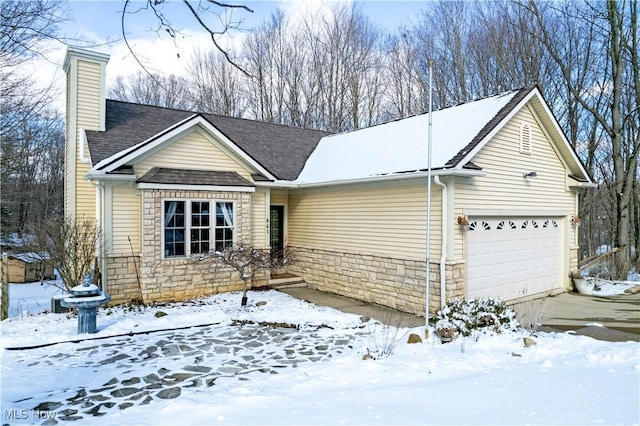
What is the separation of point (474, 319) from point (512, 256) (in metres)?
4.14

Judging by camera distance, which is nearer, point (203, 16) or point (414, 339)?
point (203, 16)

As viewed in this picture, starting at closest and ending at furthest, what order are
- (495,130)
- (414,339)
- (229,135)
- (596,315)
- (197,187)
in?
(414,339) → (596,315) → (495,130) → (197,187) → (229,135)

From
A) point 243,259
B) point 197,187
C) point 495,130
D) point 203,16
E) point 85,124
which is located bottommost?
point 243,259

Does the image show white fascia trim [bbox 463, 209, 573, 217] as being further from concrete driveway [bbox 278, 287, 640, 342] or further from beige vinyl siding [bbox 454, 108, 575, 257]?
concrete driveway [bbox 278, 287, 640, 342]

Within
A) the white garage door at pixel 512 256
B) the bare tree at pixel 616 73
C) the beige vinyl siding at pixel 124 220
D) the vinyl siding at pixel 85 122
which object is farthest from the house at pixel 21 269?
the bare tree at pixel 616 73

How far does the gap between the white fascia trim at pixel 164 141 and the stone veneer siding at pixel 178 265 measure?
2.87 ft

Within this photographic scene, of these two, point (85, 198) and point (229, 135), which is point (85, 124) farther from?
point (229, 135)

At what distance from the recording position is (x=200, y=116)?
10.6m

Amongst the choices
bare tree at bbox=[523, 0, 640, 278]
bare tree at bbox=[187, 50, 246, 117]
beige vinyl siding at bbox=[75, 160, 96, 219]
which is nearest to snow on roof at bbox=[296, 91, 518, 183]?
beige vinyl siding at bbox=[75, 160, 96, 219]

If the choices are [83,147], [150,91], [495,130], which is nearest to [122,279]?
[83,147]

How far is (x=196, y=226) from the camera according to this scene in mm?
10383

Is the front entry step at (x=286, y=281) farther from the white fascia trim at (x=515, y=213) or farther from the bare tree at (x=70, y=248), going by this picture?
the white fascia trim at (x=515, y=213)

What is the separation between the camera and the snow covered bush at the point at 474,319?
674cm

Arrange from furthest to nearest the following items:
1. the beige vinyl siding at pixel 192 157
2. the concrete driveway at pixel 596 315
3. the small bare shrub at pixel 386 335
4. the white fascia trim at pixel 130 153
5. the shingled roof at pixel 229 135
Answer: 1. the shingled roof at pixel 229 135
2. the beige vinyl siding at pixel 192 157
3. the white fascia trim at pixel 130 153
4. the concrete driveway at pixel 596 315
5. the small bare shrub at pixel 386 335
